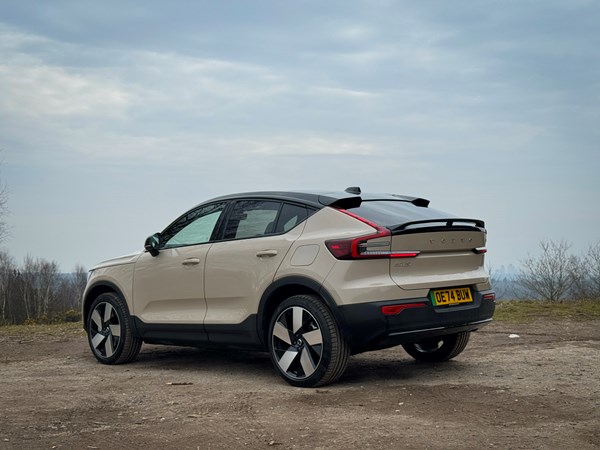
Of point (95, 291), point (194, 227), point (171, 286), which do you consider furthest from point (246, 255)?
point (95, 291)

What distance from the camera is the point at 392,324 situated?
20.0 ft

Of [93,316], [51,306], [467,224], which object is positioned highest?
[467,224]

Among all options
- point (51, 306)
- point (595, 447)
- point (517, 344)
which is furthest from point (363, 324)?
point (51, 306)

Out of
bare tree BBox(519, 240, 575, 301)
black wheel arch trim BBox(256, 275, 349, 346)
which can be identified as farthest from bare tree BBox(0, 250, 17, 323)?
black wheel arch trim BBox(256, 275, 349, 346)

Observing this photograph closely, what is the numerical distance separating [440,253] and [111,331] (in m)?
4.05

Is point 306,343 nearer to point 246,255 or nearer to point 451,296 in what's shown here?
point 246,255

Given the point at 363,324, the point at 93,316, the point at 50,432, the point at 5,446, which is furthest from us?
the point at 93,316

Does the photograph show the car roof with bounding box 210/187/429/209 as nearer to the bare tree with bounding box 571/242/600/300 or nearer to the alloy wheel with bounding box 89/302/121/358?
the alloy wheel with bounding box 89/302/121/358

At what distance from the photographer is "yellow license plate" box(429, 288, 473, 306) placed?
639cm

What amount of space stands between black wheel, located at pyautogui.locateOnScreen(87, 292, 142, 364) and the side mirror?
2.49ft

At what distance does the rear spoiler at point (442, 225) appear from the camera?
627 centimetres

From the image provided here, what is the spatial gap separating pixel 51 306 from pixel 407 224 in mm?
70723

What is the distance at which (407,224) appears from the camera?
6.30 m

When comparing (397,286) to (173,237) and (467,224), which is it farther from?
(173,237)
